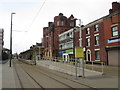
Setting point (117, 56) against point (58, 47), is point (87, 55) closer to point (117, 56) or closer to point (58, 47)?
point (117, 56)

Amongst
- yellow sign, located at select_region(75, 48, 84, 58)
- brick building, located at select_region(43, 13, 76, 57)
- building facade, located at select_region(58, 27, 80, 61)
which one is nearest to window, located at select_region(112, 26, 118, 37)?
yellow sign, located at select_region(75, 48, 84, 58)

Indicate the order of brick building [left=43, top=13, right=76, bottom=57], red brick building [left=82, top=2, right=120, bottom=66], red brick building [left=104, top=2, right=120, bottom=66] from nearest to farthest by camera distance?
1. red brick building [left=104, top=2, right=120, bottom=66]
2. red brick building [left=82, top=2, right=120, bottom=66]
3. brick building [left=43, top=13, right=76, bottom=57]

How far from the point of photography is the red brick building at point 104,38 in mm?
26078

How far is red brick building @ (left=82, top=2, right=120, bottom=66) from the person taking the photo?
85.6ft

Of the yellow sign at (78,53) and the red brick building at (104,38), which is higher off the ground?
the red brick building at (104,38)

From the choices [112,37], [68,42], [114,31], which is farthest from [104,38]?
[68,42]

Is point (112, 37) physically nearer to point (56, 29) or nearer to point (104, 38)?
point (104, 38)

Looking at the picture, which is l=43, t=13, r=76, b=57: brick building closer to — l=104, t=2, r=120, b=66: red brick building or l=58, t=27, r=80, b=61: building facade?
l=58, t=27, r=80, b=61: building facade

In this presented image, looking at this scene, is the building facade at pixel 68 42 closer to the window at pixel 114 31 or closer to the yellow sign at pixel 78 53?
the window at pixel 114 31

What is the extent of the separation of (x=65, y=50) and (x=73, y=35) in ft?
24.5

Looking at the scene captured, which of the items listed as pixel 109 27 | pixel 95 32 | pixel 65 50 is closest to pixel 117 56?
pixel 109 27

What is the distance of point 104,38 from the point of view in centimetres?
2891

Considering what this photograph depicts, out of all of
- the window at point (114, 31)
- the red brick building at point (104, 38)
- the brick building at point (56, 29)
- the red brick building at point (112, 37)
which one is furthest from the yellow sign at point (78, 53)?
the brick building at point (56, 29)

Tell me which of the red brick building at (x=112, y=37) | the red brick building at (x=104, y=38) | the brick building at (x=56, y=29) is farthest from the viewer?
the brick building at (x=56, y=29)
